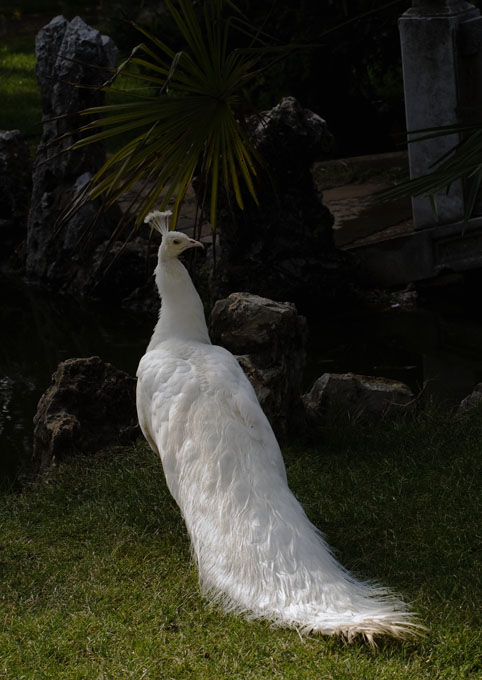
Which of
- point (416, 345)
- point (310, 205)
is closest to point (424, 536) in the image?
point (416, 345)

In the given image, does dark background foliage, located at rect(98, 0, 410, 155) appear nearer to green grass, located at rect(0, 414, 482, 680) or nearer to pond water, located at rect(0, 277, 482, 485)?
pond water, located at rect(0, 277, 482, 485)

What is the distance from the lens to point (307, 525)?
151 inches

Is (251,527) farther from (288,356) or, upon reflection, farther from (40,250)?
(40,250)

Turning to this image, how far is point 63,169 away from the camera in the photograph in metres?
10.1

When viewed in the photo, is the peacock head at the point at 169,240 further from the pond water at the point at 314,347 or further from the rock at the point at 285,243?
the rock at the point at 285,243

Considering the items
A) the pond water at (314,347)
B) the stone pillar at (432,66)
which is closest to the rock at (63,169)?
the pond water at (314,347)

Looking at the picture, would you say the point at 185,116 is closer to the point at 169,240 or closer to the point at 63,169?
the point at 169,240

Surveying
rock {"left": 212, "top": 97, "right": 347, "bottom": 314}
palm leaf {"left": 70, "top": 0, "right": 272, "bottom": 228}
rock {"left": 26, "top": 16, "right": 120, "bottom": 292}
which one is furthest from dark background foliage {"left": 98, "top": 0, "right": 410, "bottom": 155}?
palm leaf {"left": 70, "top": 0, "right": 272, "bottom": 228}

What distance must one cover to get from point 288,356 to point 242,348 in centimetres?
28

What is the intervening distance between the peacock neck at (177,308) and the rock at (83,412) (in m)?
0.97

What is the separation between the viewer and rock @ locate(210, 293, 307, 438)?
18.0 feet

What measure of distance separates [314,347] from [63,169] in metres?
3.80

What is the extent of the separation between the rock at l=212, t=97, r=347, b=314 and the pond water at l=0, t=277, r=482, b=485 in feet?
1.29

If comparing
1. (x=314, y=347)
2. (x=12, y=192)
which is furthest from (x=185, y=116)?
(x=12, y=192)
